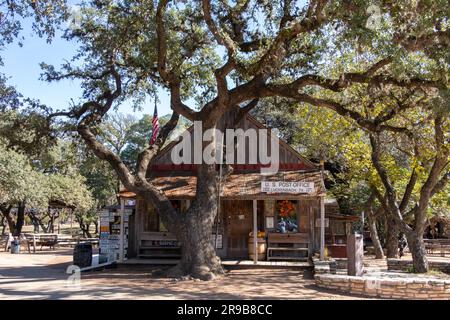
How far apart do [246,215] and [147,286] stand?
24.5ft

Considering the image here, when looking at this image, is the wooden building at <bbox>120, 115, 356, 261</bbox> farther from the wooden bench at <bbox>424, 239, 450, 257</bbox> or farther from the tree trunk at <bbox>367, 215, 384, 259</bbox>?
the wooden bench at <bbox>424, 239, 450, 257</bbox>

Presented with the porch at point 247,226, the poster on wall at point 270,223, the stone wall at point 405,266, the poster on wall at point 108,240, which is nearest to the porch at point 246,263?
the porch at point 247,226

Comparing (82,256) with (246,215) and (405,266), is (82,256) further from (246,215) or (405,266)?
(405,266)

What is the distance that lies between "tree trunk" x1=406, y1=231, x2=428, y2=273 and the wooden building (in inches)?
153

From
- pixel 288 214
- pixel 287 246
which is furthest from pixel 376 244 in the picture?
pixel 287 246

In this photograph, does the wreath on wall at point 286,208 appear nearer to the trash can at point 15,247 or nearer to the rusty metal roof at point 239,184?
the rusty metal roof at point 239,184

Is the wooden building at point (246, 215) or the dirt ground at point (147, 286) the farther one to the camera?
the wooden building at point (246, 215)

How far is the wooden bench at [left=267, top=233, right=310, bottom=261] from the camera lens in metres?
17.8

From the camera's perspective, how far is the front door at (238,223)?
739 inches

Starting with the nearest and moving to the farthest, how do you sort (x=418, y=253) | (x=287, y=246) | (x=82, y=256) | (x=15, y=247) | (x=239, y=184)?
(x=418, y=253) → (x=82, y=256) → (x=239, y=184) → (x=287, y=246) → (x=15, y=247)

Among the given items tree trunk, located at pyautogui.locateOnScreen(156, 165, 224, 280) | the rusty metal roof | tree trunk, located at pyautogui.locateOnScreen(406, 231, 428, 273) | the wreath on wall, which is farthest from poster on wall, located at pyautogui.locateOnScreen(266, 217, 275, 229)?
tree trunk, located at pyautogui.locateOnScreen(406, 231, 428, 273)

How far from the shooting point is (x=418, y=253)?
14.0 metres

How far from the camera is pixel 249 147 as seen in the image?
19.3 meters

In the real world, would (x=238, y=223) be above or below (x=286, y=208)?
below
